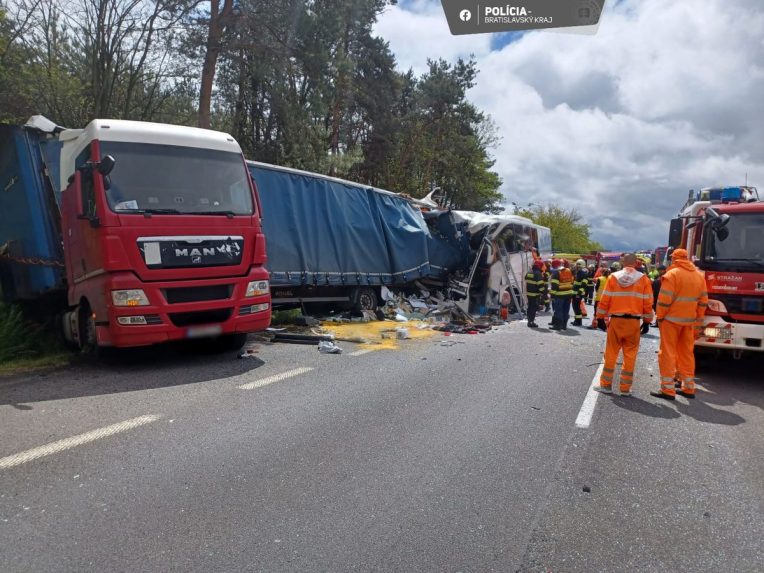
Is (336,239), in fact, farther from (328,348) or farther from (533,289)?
(533,289)

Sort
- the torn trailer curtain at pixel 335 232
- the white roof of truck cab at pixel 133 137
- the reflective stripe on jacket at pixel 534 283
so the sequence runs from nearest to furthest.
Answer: the white roof of truck cab at pixel 133 137, the torn trailer curtain at pixel 335 232, the reflective stripe on jacket at pixel 534 283

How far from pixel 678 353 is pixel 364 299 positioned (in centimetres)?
682

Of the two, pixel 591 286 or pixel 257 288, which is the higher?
pixel 257 288

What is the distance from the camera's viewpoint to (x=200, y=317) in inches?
258

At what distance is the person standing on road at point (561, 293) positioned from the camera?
1149 cm

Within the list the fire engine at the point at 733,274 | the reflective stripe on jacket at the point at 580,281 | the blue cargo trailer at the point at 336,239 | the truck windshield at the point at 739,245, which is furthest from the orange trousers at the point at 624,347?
the reflective stripe on jacket at the point at 580,281

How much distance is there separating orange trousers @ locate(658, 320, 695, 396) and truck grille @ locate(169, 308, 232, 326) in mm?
5026

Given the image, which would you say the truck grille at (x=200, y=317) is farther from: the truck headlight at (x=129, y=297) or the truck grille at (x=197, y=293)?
the truck headlight at (x=129, y=297)

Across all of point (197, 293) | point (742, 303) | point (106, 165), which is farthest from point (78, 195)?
point (742, 303)

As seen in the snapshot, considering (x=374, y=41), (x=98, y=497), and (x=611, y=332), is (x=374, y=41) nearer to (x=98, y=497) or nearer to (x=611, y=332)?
(x=611, y=332)

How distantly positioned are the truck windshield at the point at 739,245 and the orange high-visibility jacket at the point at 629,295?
1.36 m

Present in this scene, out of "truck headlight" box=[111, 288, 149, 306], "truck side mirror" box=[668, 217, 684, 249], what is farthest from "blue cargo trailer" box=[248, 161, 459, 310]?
"truck side mirror" box=[668, 217, 684, 249]

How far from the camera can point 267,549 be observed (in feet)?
8.76

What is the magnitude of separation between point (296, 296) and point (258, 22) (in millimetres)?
8732
